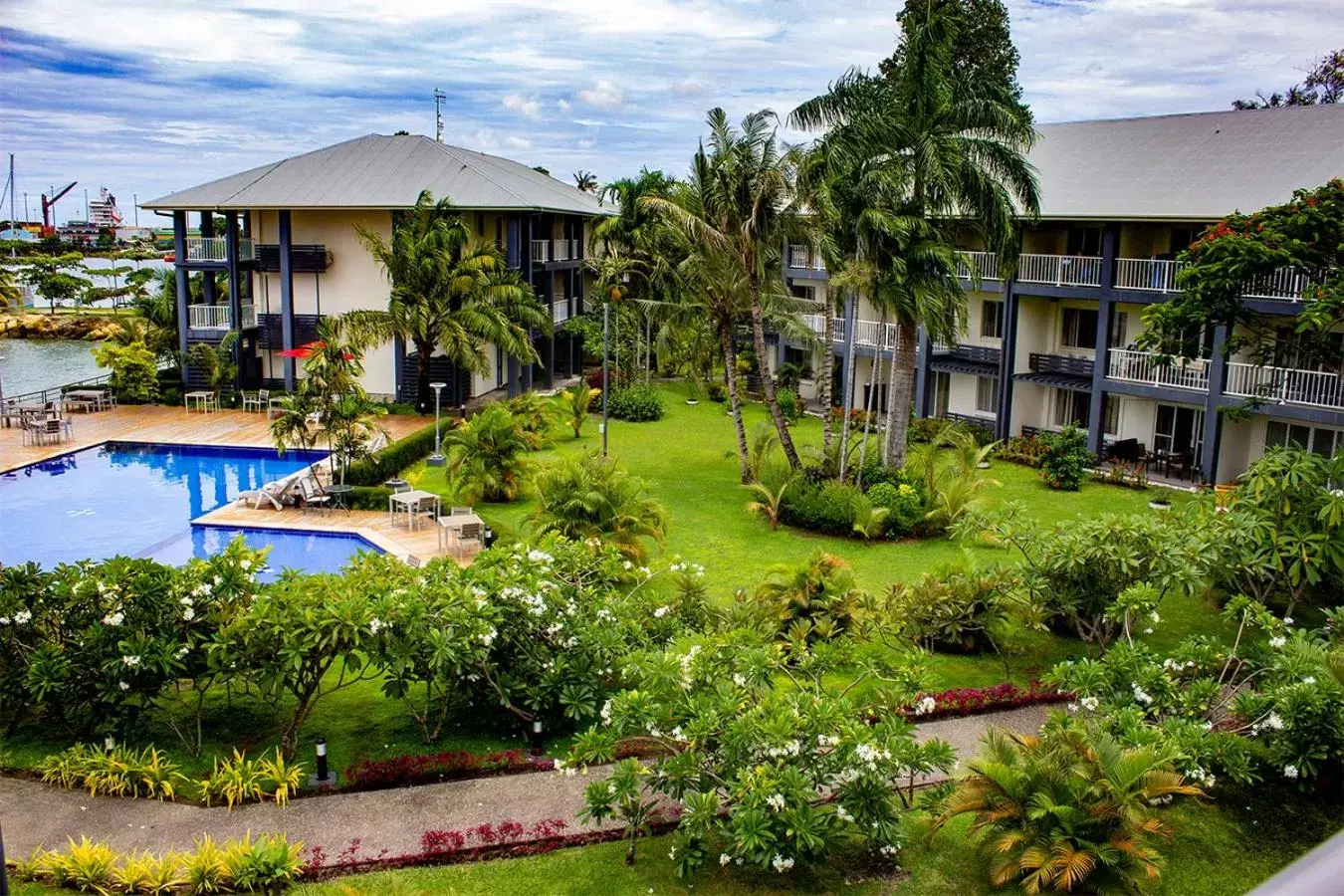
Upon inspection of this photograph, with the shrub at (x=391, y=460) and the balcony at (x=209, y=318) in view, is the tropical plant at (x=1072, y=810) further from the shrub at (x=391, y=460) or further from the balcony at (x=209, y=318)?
the balcony at (x=209, y=318)

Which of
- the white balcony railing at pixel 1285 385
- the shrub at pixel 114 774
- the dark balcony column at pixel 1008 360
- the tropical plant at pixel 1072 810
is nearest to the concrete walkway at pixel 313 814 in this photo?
the shrub at pixel 114 774

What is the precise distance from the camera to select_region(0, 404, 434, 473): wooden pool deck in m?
29.4

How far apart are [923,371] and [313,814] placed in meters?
27.5

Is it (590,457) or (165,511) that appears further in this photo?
(165,511)

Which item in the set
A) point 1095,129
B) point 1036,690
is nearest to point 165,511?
point 1036,690

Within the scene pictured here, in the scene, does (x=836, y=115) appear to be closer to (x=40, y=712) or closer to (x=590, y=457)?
(x=590, y=457)

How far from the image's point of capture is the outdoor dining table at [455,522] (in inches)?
844

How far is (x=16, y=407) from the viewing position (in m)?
33.1

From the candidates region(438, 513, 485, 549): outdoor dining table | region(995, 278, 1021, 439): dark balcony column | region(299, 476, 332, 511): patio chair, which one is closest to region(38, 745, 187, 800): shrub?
region(438, 513, 485, 549): outdoor dining table

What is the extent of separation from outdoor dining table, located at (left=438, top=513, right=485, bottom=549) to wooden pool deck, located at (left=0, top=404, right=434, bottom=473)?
24.2 ft

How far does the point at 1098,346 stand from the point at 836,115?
10.6 m

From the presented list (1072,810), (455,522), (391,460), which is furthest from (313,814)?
(391,460)

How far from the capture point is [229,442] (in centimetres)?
3080

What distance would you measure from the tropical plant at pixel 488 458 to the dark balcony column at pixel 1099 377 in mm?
15250
